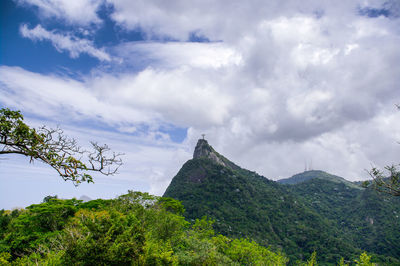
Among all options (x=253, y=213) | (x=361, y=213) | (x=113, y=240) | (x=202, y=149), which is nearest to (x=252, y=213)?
(x=253, y=213)

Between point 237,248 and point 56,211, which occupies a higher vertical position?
point 56,211

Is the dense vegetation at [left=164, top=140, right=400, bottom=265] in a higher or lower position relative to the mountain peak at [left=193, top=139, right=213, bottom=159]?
lower

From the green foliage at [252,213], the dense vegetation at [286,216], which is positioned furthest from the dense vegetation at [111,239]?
the dense vegetation at [286,216]

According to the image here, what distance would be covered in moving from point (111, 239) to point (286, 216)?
10339 centimetres

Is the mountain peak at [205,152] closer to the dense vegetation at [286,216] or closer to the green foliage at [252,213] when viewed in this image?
the dense vegetation at [286,216]

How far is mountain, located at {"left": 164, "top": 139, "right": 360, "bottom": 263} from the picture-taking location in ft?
265

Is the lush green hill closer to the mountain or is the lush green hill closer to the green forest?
the mountain

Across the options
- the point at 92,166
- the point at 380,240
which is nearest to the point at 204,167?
the point at 380,240

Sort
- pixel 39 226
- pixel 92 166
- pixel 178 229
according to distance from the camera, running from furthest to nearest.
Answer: pixel 178 229, pixel 39 226, pixel 92 166

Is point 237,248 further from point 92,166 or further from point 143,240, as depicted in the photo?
point 92,166

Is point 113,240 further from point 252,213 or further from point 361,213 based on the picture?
point 361,213

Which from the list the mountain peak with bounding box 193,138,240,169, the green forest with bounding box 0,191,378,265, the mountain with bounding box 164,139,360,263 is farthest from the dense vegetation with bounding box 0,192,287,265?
the mountain peak with bounding box 193,138,240,169

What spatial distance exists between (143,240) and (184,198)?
90.2 metres

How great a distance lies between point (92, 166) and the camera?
7.33 meters
